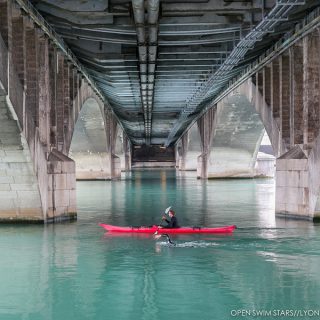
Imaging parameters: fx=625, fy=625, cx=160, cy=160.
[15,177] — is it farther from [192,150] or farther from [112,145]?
[192,150]

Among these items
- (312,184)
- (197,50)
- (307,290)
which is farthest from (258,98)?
(307,290)

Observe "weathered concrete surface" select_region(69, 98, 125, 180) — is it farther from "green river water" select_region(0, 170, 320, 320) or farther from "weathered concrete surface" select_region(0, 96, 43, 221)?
"green river water" select_region(0, 170, 320, 320)

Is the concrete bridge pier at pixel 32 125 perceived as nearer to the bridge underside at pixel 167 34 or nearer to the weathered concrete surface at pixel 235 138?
the bridge underside at pixel 167 34

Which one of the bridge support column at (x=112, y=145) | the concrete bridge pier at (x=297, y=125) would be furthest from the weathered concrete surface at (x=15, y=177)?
the bridge support column at (x=112, y=145)

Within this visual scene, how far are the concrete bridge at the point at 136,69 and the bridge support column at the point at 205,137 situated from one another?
57.8 ft

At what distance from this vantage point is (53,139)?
2548 centimetres

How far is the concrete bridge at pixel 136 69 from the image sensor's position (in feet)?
65.6

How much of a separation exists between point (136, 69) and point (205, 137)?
1119 inches

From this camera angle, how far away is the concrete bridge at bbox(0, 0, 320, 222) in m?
20.0

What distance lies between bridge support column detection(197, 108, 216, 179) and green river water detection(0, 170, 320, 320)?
1111 inches

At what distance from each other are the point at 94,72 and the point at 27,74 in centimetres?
1233

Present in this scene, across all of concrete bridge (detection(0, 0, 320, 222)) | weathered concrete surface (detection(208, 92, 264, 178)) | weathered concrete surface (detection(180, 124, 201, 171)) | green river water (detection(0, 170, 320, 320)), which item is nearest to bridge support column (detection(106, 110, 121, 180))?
weathered concrete surface (detection(208, 92, 264, 178))

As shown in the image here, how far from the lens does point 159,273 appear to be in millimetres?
14867

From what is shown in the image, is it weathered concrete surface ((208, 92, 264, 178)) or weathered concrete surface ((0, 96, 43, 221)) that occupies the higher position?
weathered concrete surface ((208, 92, 264, 178))
